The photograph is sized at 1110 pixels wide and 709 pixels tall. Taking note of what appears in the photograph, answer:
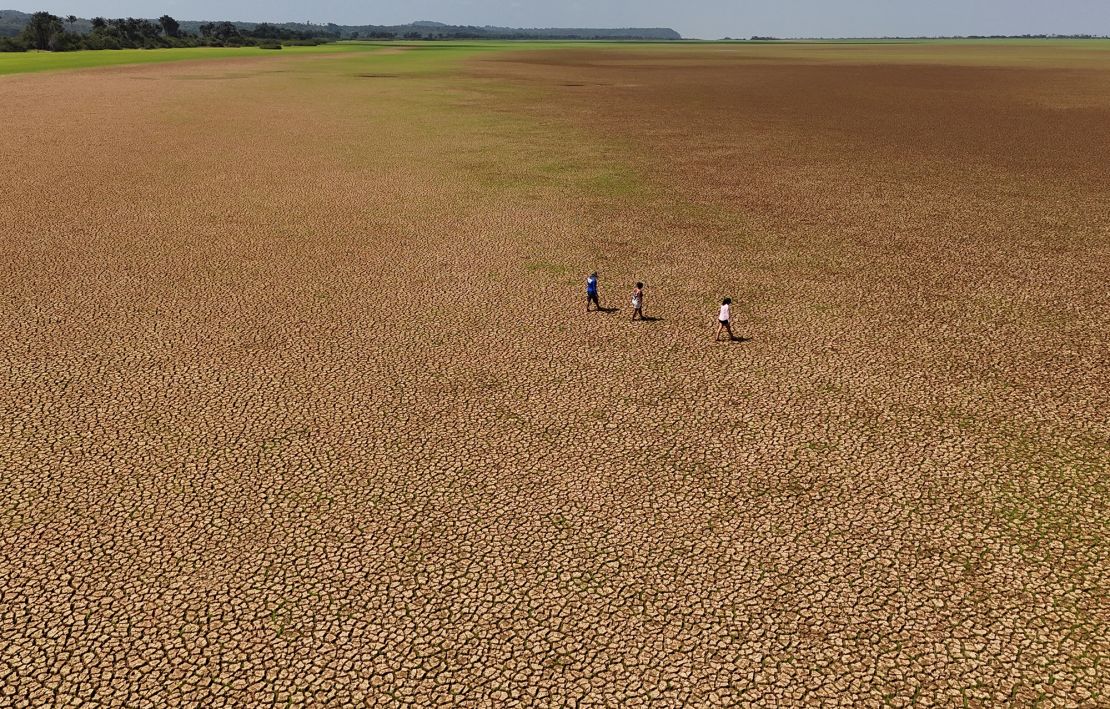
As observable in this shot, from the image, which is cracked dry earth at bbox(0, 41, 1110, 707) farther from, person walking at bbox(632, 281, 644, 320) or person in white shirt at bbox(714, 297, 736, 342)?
person in white shirt at bbox(714, 297, 736, 342)

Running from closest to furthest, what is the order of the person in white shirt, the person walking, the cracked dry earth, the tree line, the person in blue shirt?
the cracked dry earth → the person in white shirt → the person walking → the person in blue shirt → the tree line

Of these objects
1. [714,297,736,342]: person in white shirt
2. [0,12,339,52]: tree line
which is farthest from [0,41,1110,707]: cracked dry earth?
[0,12,339,52]: tree line

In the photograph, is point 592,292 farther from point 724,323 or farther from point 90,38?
point 90,38

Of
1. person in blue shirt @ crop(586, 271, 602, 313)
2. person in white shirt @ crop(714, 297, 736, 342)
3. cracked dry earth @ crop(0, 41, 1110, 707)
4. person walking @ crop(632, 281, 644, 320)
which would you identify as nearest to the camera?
cracked dry earth @ crop(0, 41, 1110, 707)

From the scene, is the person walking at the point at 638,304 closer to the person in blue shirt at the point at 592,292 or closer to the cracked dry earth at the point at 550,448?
the cracked dry earth at the point at 550,448

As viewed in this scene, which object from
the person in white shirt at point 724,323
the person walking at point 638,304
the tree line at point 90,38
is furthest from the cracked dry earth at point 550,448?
the tree line at point 90,38

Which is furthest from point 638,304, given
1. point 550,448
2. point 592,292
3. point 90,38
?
point 90,38

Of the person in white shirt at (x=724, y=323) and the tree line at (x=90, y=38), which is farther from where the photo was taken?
the tree line at (x=90, y=38)

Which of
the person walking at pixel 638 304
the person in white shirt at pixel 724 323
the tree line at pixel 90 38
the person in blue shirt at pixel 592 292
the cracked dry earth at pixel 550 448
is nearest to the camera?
the cracked dry earth at pixel 550 448

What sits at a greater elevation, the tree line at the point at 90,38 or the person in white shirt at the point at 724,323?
the tree line at the point at 90,38
